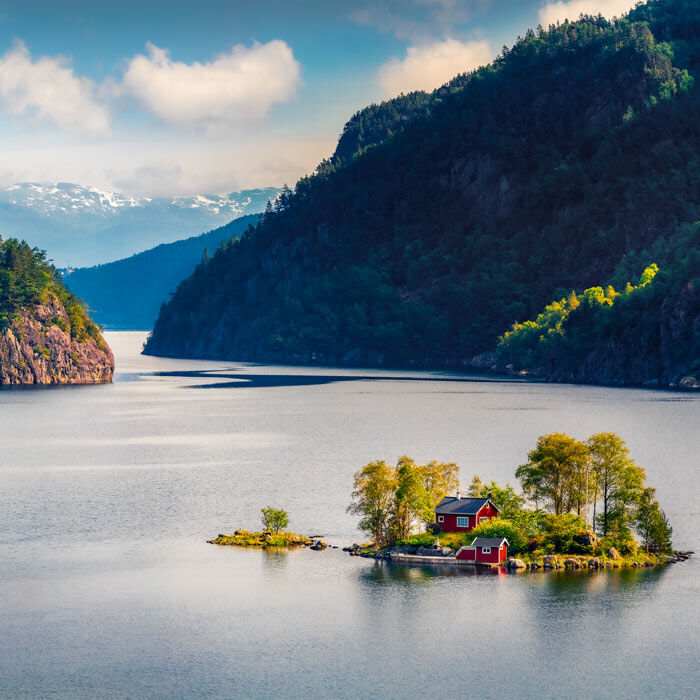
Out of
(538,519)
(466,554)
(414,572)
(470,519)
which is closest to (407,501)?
(470,519)

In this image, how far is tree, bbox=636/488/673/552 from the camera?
8475cm

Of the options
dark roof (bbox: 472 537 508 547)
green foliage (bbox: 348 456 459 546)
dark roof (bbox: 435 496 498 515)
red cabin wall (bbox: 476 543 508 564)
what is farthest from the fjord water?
dark roof (bbox: 435 496 498 515)

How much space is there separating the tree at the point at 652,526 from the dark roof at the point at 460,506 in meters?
11.3

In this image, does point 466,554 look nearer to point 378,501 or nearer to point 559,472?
point 378,501

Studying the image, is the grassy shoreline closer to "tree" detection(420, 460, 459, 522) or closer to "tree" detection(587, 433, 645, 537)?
"tree" detection(420, 460, 459, 522)

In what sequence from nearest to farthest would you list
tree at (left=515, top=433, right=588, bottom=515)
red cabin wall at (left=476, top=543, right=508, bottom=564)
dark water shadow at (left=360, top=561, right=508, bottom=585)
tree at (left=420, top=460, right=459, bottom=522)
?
dark water shadow at (left=360, top=561, right=508, bottom=585)
red cabin wall at (left=476, top=543, right=508, bottom=564)
tree at (left=515, top=433, right=588, bottom=515)
tree at (left=420, top=460, right=459, bottom=522)

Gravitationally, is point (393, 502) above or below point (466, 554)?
above

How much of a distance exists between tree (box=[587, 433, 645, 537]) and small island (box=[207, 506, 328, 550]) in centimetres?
2208

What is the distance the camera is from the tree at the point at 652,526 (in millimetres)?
84750

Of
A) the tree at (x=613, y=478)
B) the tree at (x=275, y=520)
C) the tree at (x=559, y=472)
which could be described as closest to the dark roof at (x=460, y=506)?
the tree at (x=559, y=472)

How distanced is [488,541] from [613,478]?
12263 mm

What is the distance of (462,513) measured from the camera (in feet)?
277

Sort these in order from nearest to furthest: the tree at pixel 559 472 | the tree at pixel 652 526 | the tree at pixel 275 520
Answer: the tree at pixel 652 526, the tree at pixel 559 472, the tree at pixel 275 520

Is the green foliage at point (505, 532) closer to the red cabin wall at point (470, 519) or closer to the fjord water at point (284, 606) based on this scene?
the red cabin wall at point (470, 519)
